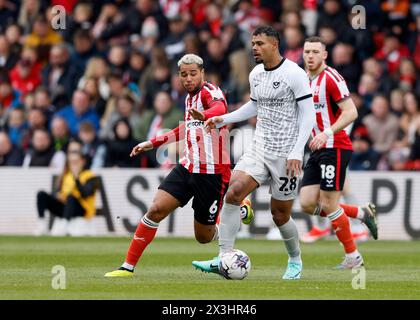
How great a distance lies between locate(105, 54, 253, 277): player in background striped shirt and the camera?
11.6m

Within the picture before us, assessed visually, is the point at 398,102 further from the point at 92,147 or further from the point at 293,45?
the point at 92,147

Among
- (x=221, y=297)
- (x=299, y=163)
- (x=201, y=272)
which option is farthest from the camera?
(x=201, y=272)

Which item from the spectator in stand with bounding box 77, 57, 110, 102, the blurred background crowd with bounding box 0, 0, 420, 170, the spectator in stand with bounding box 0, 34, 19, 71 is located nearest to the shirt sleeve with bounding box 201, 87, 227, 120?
the blurred background crowd with bounding box 0, 0, 420, 170

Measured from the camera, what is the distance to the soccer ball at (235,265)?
1155cm

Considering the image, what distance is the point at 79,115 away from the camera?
22109 millimetres

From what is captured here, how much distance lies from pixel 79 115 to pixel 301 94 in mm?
11211

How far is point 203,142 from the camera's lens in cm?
1195

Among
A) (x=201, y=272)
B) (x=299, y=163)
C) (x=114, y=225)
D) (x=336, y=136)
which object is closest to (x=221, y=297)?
(x=299, y=163)

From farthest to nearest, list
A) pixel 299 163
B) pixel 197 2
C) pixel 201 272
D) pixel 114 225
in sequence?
pixel 197 2, pixel 114 225, pixel 201 272, pixel 299 163

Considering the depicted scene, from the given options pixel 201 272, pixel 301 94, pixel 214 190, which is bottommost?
pixel 201 272

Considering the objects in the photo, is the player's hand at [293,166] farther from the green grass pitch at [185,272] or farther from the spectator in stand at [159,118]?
the spectator in stand at [159,118]

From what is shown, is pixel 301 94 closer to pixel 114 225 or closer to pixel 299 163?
pixel 299 163

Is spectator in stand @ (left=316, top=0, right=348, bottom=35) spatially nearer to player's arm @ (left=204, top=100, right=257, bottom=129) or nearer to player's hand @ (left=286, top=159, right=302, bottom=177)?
player's arm @ (left=204, top=100, right=257, bottom=129)

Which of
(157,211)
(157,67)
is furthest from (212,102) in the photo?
(157,67)
